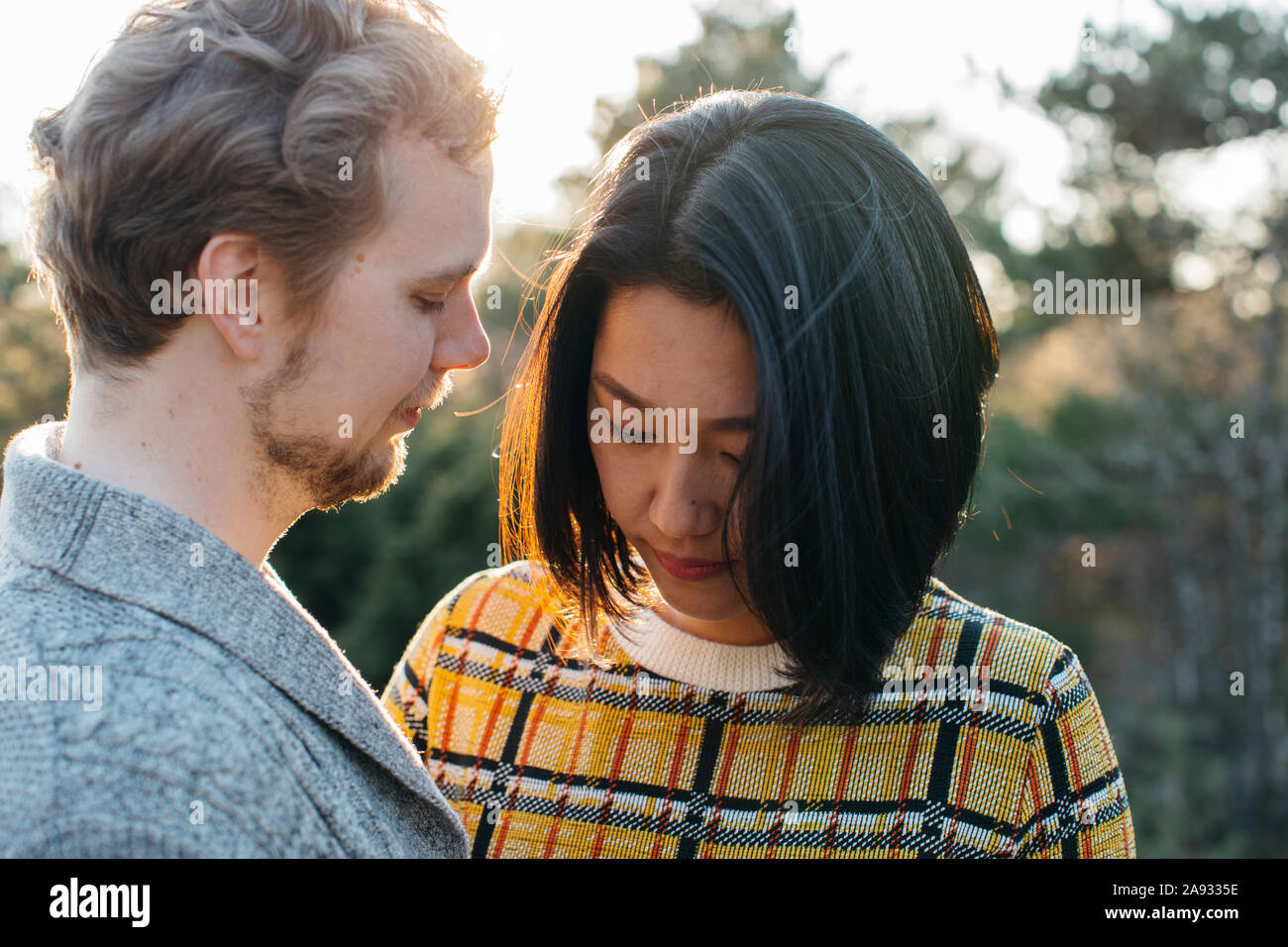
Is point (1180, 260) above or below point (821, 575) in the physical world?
above

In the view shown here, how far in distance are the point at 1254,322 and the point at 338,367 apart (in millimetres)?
6388

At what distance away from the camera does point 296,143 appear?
1434mm

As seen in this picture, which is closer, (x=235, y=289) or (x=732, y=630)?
(x=235, y=289)

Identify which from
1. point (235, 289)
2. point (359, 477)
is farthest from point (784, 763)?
point (235, 289)

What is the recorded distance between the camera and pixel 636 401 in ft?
5.41

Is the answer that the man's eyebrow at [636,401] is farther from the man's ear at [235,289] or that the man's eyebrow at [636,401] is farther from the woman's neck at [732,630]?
the man's ear at [235,289]

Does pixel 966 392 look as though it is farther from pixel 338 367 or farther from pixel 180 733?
pixel 180 733

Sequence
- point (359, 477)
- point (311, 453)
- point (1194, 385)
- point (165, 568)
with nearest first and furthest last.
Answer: point (165, 568) < point (311, 453) < point (359, 477) < point (1194, 385)

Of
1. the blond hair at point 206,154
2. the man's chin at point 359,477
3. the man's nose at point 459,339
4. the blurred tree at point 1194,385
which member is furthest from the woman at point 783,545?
the blurred tree at point 1194,385

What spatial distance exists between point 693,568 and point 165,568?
839mm

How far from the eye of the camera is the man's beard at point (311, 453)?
148 centimetres

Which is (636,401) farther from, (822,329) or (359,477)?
(359,477)

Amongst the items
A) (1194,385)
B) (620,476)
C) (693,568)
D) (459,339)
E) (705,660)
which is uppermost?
(1194,385)
